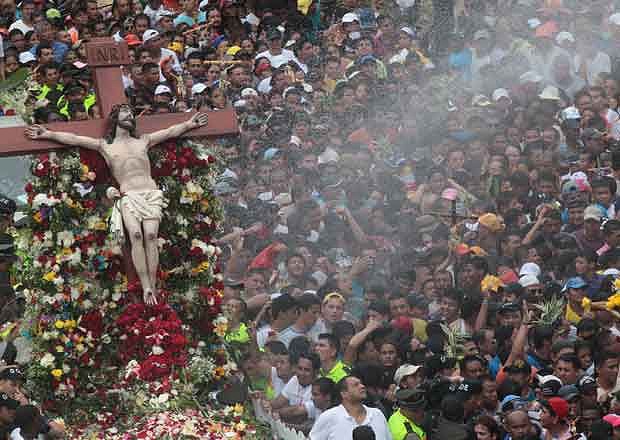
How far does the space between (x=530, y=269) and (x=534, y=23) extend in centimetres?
719

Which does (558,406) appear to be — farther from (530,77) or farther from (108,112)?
(530,77)

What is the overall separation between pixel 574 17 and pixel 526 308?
8418mm

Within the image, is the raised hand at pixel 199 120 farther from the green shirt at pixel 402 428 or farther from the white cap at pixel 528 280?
the green shirt at pixel 402 428

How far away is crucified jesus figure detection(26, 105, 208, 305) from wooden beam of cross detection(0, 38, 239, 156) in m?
0.12

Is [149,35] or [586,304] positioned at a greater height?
[586,304]

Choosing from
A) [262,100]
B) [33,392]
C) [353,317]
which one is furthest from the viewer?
[262,100]

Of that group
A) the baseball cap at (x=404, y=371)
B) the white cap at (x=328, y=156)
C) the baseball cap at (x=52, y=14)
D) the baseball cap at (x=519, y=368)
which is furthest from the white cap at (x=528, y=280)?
the baseball cap at (x=52, y=14)

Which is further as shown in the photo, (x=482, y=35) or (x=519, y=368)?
(x=482, y=35)

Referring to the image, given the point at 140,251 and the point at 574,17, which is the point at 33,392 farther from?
the point at 574,17

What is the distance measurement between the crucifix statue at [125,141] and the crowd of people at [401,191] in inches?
31.8

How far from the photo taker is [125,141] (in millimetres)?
16703

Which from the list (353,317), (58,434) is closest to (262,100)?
(353,317)

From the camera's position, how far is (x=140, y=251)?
16.5 m

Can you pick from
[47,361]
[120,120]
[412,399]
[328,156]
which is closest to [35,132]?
[120,120]
